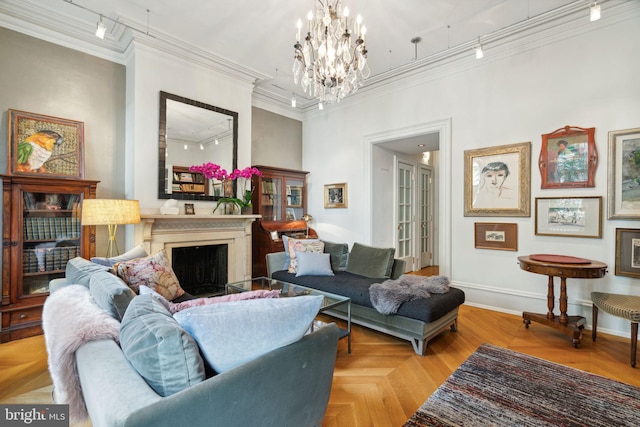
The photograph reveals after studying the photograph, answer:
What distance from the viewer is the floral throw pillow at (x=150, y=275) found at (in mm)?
2146

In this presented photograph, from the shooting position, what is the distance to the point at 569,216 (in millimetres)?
3133

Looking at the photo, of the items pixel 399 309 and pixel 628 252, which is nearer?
pixel 399 309

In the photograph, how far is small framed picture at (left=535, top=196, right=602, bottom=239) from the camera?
9.80 ft

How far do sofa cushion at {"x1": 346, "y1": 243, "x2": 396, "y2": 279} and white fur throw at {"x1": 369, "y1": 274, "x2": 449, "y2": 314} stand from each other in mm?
458

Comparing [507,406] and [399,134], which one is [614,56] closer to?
[399,134]

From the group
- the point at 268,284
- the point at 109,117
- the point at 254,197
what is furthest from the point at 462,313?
the point at 109,117

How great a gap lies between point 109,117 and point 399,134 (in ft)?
12.7

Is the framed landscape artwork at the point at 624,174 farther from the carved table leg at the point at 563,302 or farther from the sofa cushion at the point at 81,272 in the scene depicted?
the sofa cushion at the point at 81,272

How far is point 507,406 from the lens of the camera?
70.2 inches

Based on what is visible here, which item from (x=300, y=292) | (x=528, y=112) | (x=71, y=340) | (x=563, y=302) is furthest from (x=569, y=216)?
(x=71, y=340)

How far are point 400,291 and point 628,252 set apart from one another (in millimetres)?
2276

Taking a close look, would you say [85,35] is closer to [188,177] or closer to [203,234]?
[188,177]

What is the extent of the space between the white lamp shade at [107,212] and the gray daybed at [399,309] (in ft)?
5.78

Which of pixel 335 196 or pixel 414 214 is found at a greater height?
pixel 335 196
